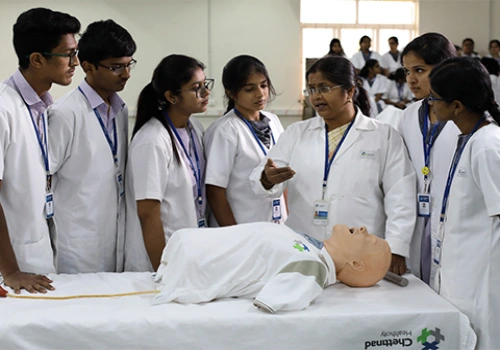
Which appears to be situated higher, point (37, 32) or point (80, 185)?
point (37, 32)

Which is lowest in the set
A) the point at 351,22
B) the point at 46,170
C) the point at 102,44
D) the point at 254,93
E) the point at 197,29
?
the point at 46,170

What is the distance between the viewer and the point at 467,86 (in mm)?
2145

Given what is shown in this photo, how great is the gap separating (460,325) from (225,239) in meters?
0.95

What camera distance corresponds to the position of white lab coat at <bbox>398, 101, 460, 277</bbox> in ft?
8.14

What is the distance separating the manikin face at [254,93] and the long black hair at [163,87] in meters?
0.29

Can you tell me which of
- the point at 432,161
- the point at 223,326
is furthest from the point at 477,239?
the point at 223,326

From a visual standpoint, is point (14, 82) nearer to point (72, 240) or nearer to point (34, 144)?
point (34, 144)

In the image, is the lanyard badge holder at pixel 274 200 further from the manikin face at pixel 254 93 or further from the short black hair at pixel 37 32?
the short black hair at pixel 37 32

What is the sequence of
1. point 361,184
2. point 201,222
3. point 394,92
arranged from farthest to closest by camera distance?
1. point 394,92
2. point 201,222
3. point 361,184

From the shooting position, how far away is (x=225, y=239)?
2.33 meters

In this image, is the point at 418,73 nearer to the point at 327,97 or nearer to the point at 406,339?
the point at 327,97

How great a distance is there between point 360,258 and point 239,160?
104 cm

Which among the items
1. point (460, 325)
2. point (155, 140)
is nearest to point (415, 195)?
point (460, 325)

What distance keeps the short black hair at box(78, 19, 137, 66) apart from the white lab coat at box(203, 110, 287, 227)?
2.21 feet
